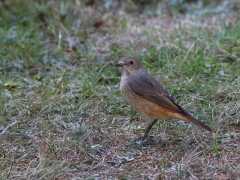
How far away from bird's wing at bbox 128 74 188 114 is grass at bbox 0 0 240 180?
0.36 m

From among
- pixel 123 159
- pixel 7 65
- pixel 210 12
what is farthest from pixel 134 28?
pixel 123 159

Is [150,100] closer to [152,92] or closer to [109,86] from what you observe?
[152,92]

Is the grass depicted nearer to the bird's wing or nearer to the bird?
the bird

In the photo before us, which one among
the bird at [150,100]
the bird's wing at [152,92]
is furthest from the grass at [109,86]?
the bird's wing at [152,92]

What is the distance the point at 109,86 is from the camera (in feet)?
24.0

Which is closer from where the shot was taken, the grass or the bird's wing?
the grass

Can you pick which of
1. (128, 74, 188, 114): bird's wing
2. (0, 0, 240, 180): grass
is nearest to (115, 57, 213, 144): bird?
(128, 74, 188, 114): bird's wing

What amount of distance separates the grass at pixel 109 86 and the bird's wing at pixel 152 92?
0.36 m

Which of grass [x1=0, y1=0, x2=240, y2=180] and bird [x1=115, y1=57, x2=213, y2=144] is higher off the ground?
bird [x1=115, y1=57, x2=213, y2=144]

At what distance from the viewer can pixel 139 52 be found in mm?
8141

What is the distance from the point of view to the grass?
5383 millimetres

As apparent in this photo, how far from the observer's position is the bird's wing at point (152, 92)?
5953 mm

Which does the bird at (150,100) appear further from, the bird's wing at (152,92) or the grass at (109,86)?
the grass at (109,86)

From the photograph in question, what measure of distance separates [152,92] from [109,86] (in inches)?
51.3
